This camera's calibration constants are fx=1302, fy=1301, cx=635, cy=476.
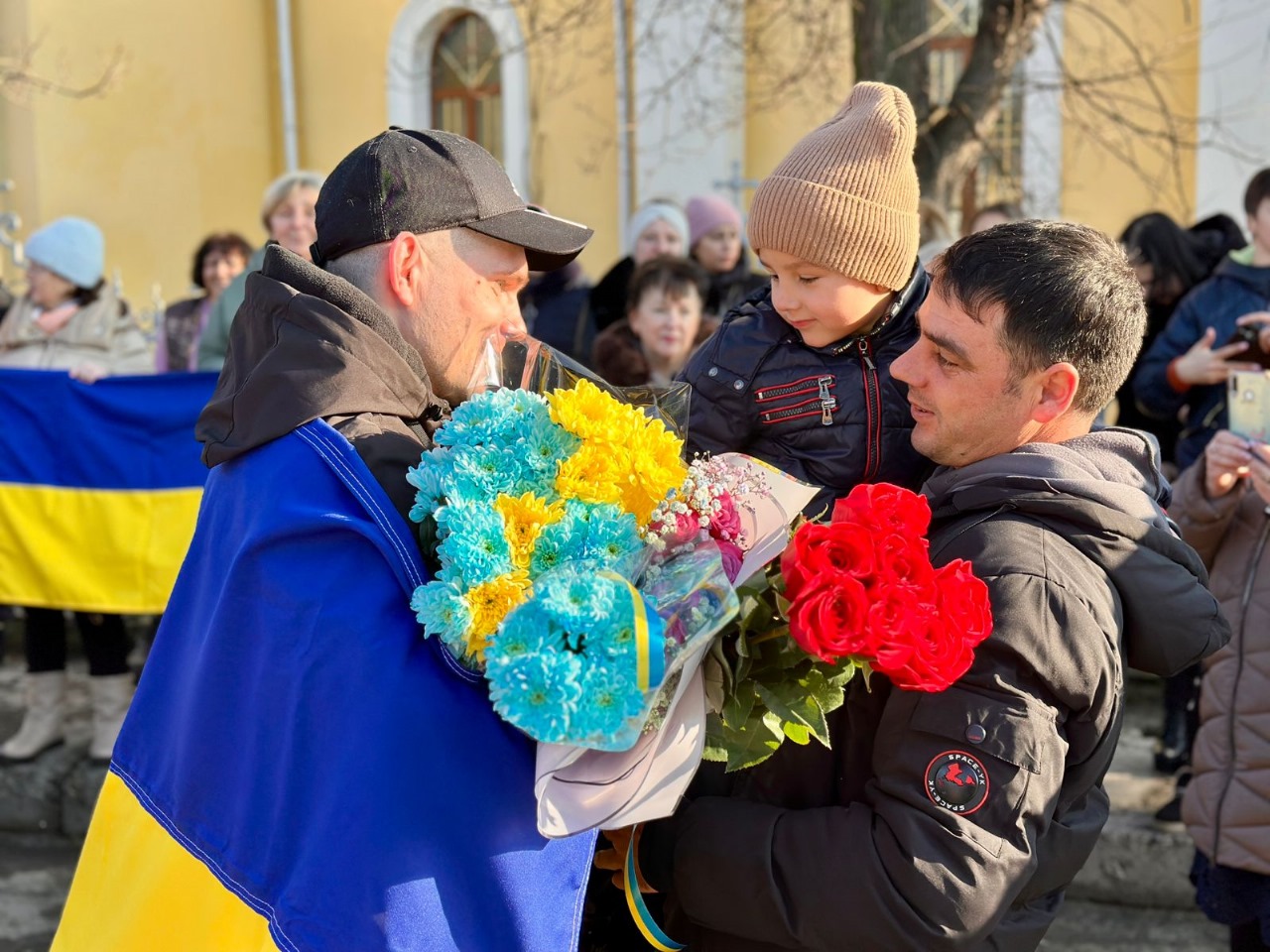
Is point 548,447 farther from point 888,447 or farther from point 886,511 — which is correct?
point 888,447

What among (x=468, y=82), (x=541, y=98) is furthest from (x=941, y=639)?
(x=468, y=82)

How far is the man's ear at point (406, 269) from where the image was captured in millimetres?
2115

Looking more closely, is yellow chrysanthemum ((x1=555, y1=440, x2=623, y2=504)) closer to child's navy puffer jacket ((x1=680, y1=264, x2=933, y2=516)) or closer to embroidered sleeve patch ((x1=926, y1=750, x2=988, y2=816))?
embroidered sleeve patch ((x1=926, y1=750, x2=988, y2=816))

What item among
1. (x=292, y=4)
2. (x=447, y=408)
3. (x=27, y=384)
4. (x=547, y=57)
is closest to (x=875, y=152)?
(x=447, y=408)

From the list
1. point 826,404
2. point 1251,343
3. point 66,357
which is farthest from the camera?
point 66,357

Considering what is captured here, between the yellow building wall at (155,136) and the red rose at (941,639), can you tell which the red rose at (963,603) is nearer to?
the red rose at (941,639)

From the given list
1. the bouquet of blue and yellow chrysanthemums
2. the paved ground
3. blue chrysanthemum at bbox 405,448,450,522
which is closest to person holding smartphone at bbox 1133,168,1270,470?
the paved ground

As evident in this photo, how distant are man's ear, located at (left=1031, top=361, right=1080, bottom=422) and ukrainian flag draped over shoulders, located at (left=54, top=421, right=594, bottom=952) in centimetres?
97

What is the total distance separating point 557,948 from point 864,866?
45 cm

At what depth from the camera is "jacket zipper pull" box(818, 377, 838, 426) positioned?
2.69 metres

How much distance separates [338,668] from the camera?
178cm

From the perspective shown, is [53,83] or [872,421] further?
[53,83]

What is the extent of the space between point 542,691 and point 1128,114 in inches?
372

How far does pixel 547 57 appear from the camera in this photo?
12016 mm
